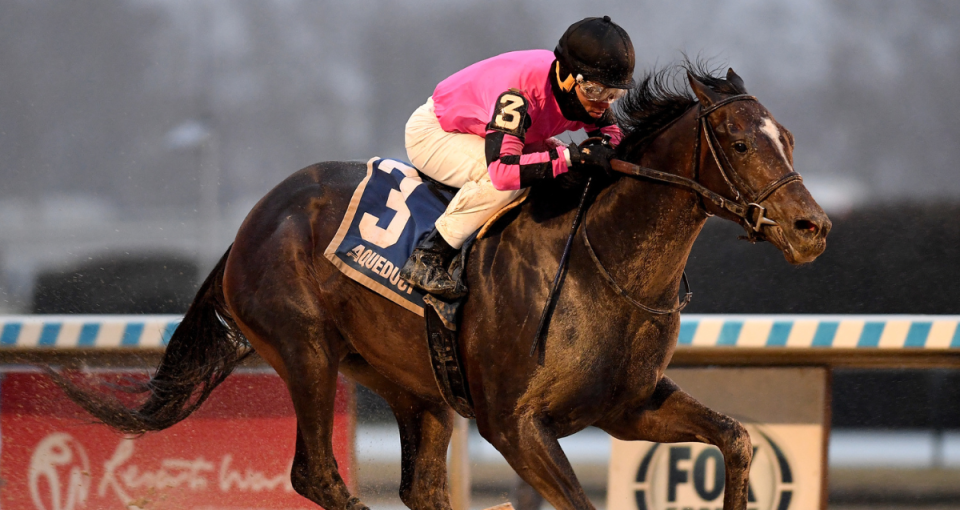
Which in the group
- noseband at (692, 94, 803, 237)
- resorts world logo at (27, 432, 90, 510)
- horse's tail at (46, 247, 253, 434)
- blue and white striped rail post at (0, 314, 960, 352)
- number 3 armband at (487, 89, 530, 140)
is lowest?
resorts world logo at (27, 432, 90, 510)

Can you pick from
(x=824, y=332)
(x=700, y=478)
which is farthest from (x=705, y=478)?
(x=824, y=332)

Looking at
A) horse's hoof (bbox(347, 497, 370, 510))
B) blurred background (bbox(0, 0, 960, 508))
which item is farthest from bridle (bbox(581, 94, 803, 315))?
blurred background (bbox(0, 0, 960, 508))

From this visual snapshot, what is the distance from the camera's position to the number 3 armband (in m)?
2.52

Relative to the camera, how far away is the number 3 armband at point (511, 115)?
2524 millimetres

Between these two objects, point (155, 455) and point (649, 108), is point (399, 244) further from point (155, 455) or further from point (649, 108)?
point (155, 455)

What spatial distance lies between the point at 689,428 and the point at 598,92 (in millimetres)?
983

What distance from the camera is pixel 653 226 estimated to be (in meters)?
2.48

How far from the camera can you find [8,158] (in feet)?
19.1

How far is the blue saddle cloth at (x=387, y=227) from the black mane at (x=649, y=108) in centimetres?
61

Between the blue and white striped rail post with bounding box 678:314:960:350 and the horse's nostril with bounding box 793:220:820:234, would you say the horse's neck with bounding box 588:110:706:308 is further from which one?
the blue and white striped rail post with bounding box 678:314:960:350

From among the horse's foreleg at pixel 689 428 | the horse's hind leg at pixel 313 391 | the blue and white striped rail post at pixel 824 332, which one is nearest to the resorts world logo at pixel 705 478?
the blue and white striped rail post at pixel 824 332

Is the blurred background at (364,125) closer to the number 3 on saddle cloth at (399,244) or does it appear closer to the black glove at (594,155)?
the number 3 on saddle cloth at (399,244)

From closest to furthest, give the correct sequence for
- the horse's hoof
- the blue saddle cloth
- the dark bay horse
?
the dark bay horse, the blue saddle cloth, the horse's hoof

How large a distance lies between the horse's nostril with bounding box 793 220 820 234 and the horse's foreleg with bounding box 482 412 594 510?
838mm
